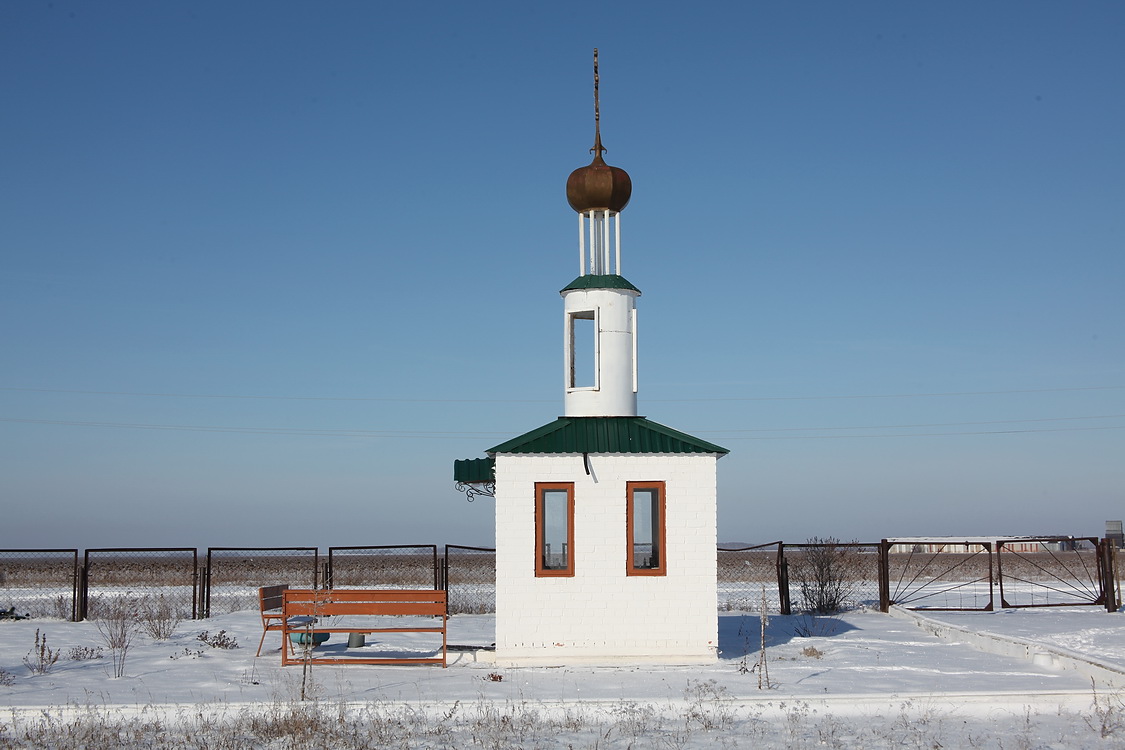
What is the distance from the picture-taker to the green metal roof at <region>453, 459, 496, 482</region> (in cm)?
1584

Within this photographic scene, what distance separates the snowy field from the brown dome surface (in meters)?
7.18

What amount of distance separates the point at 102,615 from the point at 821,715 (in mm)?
15865

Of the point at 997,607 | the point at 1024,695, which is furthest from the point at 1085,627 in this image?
the point at 1024,695

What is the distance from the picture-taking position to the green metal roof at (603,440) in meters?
15.0

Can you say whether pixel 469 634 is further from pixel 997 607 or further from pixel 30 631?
pixel 997 607

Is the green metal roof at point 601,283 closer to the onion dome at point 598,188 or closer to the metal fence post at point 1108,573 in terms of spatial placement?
the onion dome at point 598,188

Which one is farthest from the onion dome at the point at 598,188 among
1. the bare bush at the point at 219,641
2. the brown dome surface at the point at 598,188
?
the bare bush at the point at 219,641

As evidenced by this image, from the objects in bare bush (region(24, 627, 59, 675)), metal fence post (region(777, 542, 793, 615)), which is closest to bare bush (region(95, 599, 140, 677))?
bare bush (region(24, 627, 59, 675))

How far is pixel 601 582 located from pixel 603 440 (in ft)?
6.57

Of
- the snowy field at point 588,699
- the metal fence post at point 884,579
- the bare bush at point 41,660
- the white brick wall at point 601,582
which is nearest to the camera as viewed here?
the snowy field at point 588,699

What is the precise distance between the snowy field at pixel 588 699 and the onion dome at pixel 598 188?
717cm

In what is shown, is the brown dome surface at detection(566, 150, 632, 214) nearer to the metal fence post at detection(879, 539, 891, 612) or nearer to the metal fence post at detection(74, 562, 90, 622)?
the metal fence post at detection(879, 539, 891, 612)

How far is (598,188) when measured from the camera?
16.9 m

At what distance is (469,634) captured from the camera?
18.7 m
